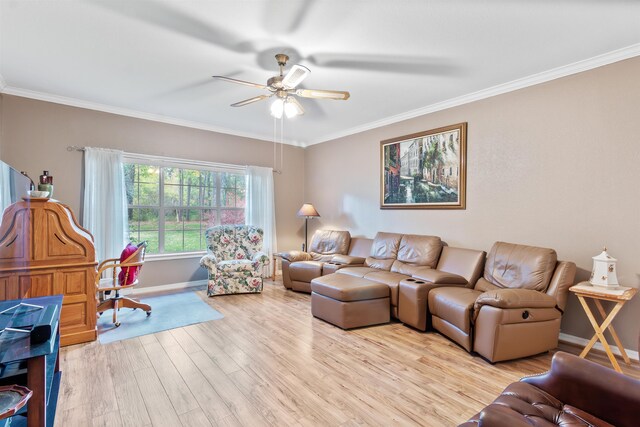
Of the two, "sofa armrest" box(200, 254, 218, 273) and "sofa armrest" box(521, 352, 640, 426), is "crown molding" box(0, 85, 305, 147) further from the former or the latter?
"sofa armrest" box(521, 352, 640, 426)

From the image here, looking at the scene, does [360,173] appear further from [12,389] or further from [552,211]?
[12,389]

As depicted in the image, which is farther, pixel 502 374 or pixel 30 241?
pixel 30 241

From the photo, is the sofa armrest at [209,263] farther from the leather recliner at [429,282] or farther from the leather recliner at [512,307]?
the leather recliner at [512,307]

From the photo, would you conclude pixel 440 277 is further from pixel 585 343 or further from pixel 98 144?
pixel 98 144

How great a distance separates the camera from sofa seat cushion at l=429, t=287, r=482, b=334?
2.76 metres

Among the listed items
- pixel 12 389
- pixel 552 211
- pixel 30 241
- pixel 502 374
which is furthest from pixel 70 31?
pixel 552 211

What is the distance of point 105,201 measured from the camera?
4.28m

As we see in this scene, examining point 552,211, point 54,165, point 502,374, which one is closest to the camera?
point 502,374

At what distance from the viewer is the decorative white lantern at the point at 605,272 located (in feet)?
8.49

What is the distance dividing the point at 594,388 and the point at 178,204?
5.28 m

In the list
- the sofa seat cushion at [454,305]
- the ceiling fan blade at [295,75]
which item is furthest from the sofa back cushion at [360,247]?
the ceiling fan blade at [295,75]

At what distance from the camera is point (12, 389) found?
139 cm

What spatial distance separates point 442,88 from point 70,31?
11.9 ft

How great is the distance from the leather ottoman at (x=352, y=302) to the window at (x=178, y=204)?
8.92 feet
